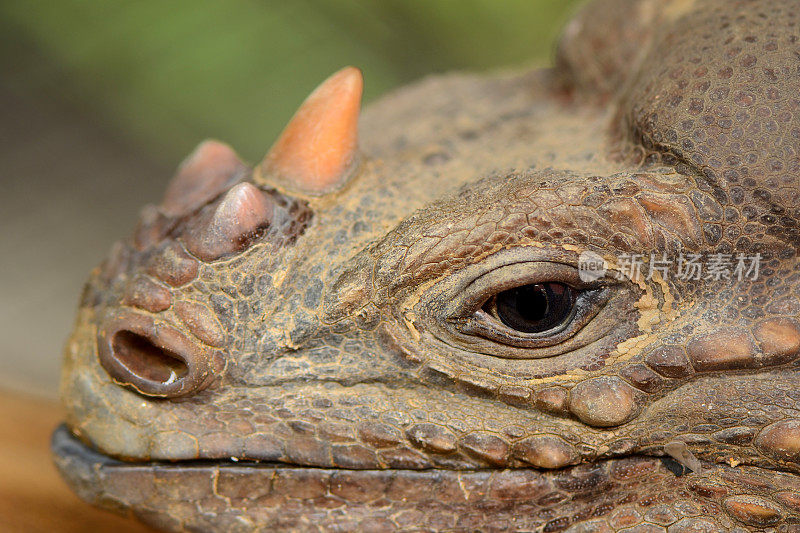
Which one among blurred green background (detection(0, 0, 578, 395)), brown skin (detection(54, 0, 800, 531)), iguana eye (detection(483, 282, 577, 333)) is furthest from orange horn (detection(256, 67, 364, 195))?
blurred green background (detection(0, 0, 578, 395))

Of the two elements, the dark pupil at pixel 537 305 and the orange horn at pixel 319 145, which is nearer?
the dark pupil at pixel 537 305

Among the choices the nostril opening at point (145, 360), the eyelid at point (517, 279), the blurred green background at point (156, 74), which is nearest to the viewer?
the eyelid at point (517, 279)

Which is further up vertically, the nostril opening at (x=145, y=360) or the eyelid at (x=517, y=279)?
the eyelid at (x=517, y=279)

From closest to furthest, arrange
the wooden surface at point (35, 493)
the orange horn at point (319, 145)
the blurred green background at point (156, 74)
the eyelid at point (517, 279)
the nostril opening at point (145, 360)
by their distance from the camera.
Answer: the eyelid at point (517, 279) < the nostril opening at point (145, 360) < the orange horn at point (319, 145) < the wooden surface at point (35, 493) < the blurred green background at point (156, 74)

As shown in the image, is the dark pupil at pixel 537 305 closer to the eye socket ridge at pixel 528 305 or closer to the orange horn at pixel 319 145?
the eye socket ridge at pixel 528 305

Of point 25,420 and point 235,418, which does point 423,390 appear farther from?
point 25,420

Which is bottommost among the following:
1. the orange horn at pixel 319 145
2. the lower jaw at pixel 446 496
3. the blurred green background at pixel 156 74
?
the lower jaw at pixel 446 496

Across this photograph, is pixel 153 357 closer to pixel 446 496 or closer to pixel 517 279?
pixel 446 496

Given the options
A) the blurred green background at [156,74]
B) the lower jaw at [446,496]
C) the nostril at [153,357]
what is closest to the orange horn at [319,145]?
the nostril at [153,357]

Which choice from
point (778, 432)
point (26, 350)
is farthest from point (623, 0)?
point (26, 350)

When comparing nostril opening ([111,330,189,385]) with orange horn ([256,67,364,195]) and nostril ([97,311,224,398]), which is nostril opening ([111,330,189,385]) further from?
orange horn ([256,67,364,195])
